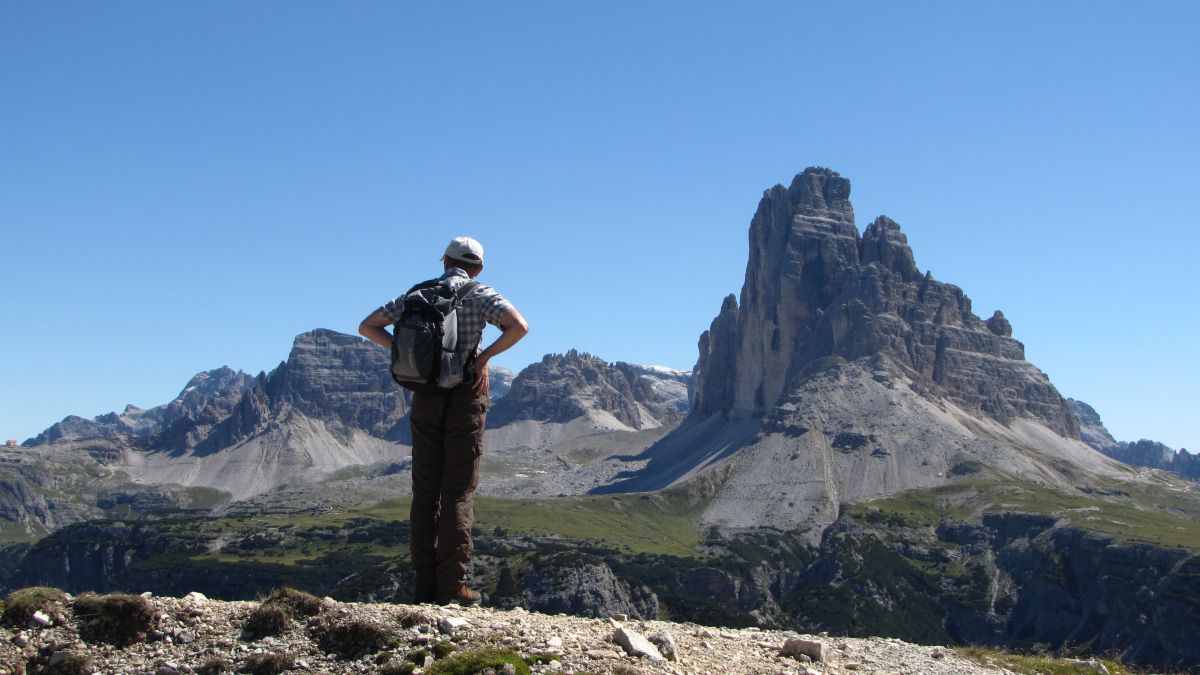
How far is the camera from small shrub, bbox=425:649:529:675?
1528cm

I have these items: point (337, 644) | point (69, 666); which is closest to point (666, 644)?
point (337, 644)

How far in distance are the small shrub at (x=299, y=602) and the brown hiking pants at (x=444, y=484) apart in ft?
6.76

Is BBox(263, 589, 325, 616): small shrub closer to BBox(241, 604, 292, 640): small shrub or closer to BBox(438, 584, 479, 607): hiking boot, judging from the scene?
BBox(241, 604, 292, 640): small shrub

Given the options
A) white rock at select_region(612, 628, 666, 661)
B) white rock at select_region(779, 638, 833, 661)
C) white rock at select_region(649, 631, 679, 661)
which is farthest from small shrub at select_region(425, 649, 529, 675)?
white rock at select_region(779, 638, 833, 661)

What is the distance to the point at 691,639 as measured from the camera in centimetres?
1867

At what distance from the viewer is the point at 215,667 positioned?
16094 millimetres

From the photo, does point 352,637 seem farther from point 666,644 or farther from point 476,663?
point 666,644

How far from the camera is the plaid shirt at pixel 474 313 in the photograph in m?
18.5

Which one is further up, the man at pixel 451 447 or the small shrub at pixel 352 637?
the man at pixel 451 447

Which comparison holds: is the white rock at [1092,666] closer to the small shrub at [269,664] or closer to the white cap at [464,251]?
the white cap at [464,251]

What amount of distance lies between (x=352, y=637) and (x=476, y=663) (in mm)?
2186

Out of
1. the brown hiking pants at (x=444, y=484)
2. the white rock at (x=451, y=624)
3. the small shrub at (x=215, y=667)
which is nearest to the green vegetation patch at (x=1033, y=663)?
the brown hiking pants at (x=444, y=484)

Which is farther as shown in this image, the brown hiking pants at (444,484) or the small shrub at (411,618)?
the brown hiking pants at (444,484)

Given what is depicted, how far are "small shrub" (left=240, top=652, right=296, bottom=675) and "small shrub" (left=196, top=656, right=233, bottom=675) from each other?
0.21 meters
